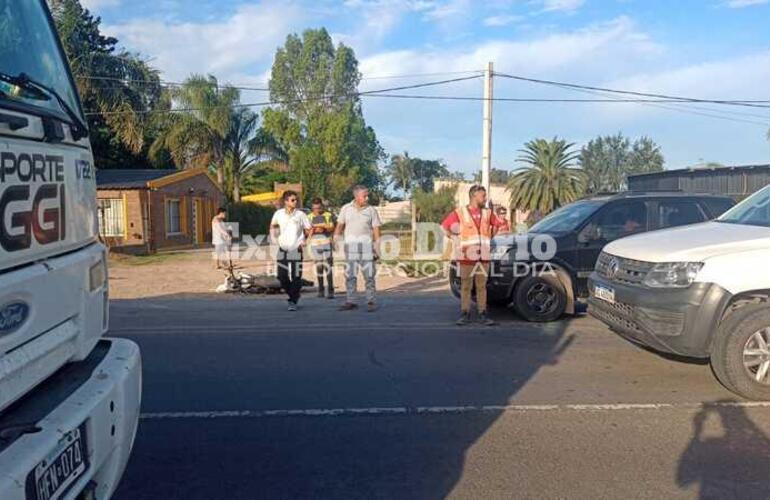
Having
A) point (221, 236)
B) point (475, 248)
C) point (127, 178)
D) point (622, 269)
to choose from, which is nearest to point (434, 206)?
point (127, 178)

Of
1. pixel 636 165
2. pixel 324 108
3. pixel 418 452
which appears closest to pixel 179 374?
pixel 418 452

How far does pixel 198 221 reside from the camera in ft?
100

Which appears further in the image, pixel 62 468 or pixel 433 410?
pixel 433 410

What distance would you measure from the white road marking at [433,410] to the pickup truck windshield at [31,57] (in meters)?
2.58

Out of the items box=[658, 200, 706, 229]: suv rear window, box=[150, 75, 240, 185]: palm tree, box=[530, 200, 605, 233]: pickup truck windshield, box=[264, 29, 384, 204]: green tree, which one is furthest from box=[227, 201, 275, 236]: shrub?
box=[658, 200, 706, 229]: suv rear window

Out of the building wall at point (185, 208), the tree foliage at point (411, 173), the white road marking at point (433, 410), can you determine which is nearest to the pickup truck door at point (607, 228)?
the white road marking at point (433, 410)

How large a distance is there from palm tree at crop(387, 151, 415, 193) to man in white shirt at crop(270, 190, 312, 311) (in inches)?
2714

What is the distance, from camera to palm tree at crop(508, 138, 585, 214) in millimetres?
32875

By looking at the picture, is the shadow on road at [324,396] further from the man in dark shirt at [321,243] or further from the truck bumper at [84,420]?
the man in dark shirt at [321,243]

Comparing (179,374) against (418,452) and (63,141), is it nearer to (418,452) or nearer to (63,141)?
(418,452)

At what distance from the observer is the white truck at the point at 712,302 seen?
16.4 ft

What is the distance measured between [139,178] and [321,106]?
100.0 ft

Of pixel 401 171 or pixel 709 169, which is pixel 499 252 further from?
pixel 401 171

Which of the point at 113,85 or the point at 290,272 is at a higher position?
the point at 113,85
